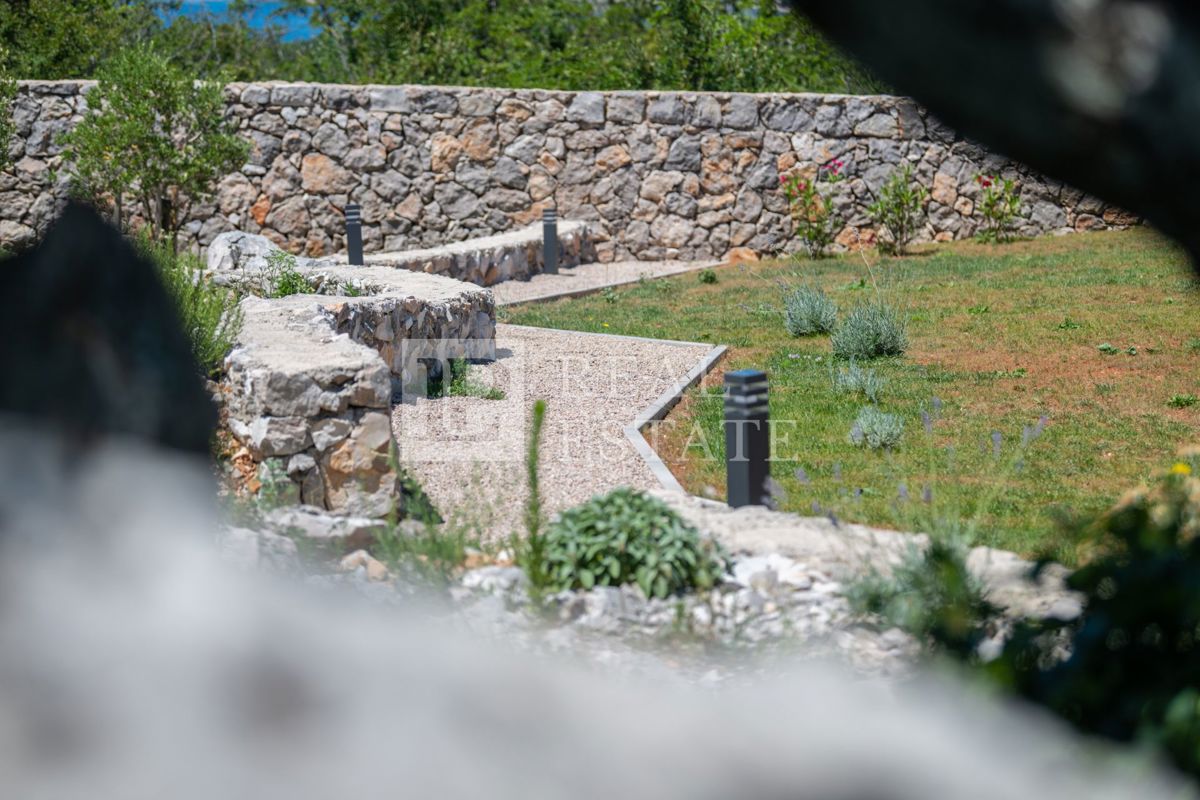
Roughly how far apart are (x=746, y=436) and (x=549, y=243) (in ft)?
34.0

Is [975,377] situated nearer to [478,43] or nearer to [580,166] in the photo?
[580,166]

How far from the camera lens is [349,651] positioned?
4.99ft

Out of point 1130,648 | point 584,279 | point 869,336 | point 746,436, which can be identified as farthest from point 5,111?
point 1130,648

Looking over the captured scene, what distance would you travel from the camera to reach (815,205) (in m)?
16.9

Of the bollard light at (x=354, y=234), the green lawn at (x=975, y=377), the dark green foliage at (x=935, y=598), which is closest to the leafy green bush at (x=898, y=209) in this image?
the green lawn at (x=975, y=377)

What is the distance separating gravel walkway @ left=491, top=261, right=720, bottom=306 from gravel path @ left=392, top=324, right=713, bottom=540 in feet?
7.86

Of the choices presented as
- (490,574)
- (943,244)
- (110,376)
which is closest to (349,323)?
(490,574)

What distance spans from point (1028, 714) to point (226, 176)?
15.0m

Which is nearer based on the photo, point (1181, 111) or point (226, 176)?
point (1181, 111)

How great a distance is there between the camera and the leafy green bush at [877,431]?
6977 millimetres

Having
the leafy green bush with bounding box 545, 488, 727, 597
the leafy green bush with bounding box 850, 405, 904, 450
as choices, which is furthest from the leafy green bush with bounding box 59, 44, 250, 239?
the leafy green bush with bounding box 545, 488, 727, 597

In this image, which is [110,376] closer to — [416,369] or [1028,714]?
[1028,714]

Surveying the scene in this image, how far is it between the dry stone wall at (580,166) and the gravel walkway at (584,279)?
1.59 ft

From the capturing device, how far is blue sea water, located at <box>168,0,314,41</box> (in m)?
26.8
